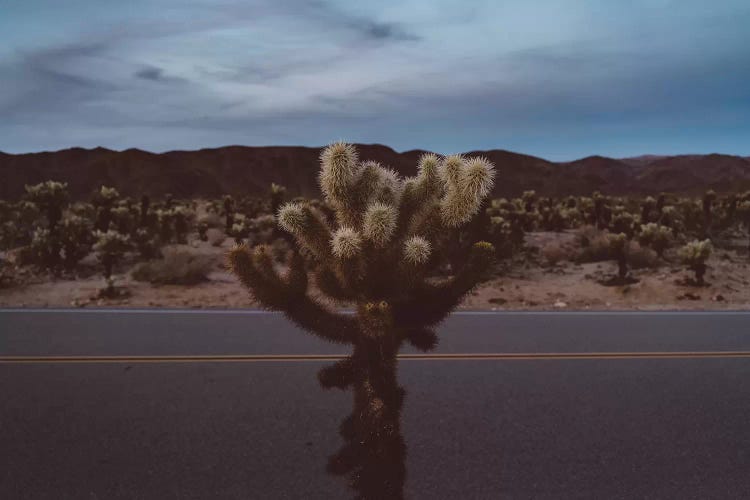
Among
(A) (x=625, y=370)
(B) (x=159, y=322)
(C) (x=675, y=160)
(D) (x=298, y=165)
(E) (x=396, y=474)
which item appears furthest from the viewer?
(C) (x=675, y=160)

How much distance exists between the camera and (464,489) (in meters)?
4.90

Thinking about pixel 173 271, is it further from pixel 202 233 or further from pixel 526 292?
pixel 526 292

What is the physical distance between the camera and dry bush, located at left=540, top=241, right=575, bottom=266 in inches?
813

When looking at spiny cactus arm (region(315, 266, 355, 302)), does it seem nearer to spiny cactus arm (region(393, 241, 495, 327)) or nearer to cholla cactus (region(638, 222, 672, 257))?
spiny cactus arm (region(393, 241, 495, 327))

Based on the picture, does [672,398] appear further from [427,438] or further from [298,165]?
Answer: [298,165]

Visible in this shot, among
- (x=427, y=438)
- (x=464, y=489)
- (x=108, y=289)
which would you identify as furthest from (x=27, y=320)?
(x=464, y=489)

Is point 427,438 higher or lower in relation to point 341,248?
lower

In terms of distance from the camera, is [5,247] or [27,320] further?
[5,247]

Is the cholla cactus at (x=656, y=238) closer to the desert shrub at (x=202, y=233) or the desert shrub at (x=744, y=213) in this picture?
the desert shrub at (x=744, y=213)

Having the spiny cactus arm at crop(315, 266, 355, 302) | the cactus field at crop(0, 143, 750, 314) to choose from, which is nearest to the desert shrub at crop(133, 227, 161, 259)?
the cactus field at crop(0, 143, 750, 314)

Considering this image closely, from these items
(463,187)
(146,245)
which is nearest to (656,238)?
(146,245)

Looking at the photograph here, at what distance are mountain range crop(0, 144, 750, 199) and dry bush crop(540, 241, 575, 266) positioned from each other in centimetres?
6136

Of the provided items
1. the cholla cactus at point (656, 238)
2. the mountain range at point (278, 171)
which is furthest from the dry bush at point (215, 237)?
the mountain range at point (278, 171)

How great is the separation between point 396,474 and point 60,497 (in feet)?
7.87
